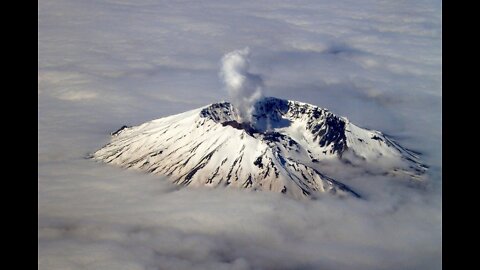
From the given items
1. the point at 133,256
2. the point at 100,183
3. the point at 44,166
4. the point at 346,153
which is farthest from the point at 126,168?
the point at 346,153

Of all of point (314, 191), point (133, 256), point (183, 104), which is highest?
point (183, 104)

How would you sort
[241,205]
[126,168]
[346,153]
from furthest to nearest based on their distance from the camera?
1. [346,153]
2. [126,168]
3. [241,205]

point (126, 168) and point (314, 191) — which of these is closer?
point (314, 191)

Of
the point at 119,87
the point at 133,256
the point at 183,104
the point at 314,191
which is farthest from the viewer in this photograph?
the point at 119,87
